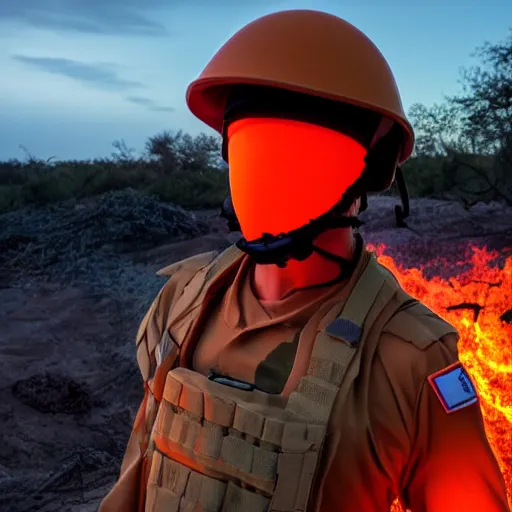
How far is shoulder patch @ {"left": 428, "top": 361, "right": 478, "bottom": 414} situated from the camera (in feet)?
4.09

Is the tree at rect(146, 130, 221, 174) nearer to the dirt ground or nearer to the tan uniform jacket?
the dirt ground

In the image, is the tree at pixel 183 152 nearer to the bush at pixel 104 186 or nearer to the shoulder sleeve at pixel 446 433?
the bush at pixel 104 186

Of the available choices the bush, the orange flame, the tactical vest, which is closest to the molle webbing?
the tactical vest

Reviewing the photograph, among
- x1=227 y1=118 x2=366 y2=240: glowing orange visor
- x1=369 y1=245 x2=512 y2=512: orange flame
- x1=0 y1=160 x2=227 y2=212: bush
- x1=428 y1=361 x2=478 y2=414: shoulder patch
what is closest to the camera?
x1=428 y1=361 x2=478 y2=414: shoulder patch

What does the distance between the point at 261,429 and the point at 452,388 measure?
36 centimetres

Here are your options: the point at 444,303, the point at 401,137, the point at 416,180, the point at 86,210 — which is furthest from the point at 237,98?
the point at 416,180

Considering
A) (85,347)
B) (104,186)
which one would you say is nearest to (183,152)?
(104,186)

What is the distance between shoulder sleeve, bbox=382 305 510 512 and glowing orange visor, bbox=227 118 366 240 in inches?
12.2

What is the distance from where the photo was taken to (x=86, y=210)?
11648mm

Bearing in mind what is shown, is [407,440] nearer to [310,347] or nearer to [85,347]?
[310,347]

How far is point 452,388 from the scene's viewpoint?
1.25 meters

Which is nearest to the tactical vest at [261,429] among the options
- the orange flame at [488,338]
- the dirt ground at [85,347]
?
the orange flame at [488,338]

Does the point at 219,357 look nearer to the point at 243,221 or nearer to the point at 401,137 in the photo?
the point at 243,221

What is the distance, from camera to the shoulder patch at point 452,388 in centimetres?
125
